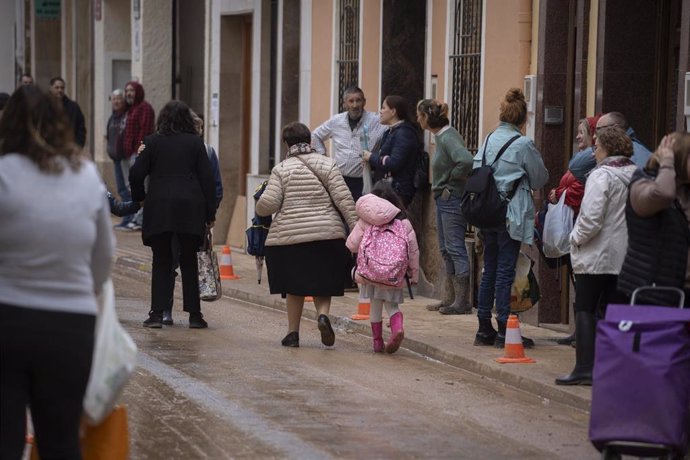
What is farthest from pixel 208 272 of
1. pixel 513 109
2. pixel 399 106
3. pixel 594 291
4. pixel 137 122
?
pixel 137 122

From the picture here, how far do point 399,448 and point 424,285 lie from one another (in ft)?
25.9

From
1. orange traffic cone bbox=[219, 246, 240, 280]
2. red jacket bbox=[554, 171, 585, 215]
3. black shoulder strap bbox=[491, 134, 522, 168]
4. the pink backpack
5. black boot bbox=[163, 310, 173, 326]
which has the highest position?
black shoulder strap bbox=[491, 134, 522, 168]

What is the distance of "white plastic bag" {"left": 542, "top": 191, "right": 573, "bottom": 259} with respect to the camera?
38.0 ft

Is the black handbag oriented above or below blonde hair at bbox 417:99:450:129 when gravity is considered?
below

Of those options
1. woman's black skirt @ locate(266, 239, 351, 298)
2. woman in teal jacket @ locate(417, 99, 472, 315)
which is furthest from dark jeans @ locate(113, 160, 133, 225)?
woman's black skirt @ locate(266, 239, 351, 298)

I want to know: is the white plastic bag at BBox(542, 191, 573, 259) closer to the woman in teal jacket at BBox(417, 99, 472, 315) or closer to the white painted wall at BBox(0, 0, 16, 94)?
the woman in teal jacket at BBox(417, 99, 472, 315)

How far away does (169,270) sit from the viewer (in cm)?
1337

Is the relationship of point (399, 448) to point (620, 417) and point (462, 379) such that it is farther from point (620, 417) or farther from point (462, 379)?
point (462, 379)

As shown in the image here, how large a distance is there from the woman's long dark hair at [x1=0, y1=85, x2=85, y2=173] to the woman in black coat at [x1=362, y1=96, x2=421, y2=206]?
31.7 ft

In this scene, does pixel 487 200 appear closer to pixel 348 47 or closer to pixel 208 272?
pixel 208 272

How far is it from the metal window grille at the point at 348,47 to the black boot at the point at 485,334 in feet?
21.3

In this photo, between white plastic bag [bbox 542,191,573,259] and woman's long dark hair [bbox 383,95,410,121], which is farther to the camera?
woman's long dark hair [bbox 383,95,410,121]

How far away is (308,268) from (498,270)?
4.67 feet

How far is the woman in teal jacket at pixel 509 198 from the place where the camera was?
38.9ft
